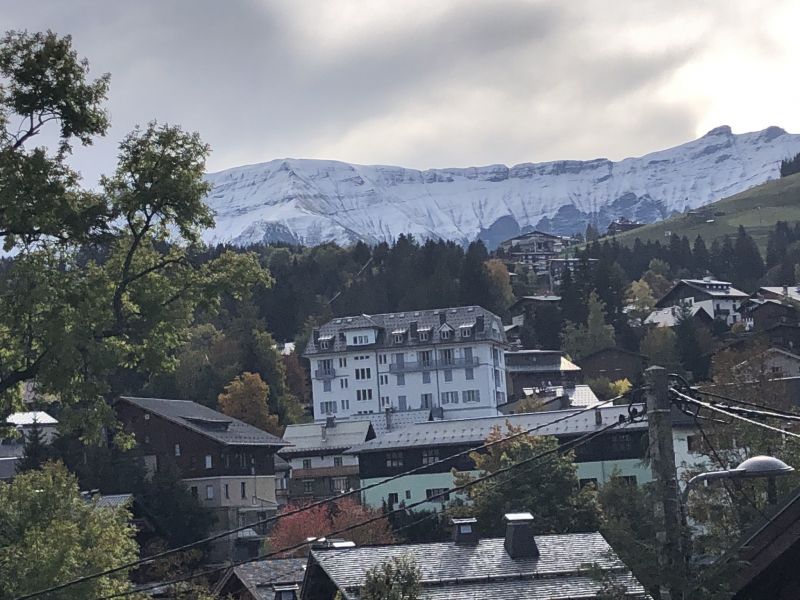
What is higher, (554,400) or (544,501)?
(554,400)

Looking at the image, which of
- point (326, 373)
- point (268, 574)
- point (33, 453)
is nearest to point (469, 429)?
point (33, 453)

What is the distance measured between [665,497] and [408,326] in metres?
119

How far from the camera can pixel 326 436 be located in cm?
11131

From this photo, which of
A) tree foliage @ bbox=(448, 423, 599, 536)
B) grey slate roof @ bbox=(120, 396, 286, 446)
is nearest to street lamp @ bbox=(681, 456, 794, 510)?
tree foliage @ bbox=(448, 423, 599, 536)

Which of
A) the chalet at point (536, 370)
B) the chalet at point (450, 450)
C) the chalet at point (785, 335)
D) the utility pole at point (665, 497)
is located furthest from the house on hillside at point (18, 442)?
the utility pole at point (665, 497)

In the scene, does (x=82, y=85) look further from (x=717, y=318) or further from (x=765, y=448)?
(x=717, y=318)

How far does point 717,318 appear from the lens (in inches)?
6230

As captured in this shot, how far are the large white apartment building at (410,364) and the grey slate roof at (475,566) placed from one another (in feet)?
287

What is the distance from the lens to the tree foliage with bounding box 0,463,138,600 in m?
26.0

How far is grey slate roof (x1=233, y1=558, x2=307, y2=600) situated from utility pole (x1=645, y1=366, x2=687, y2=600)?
31.5 m

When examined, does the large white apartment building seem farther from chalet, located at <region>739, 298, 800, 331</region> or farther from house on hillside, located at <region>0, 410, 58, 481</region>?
house on hillside, located at <region>0, 410, 58, 481</region>

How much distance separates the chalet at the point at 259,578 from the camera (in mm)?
47844

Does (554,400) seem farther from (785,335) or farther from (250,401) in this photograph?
(785,335)

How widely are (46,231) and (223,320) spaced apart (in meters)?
139
